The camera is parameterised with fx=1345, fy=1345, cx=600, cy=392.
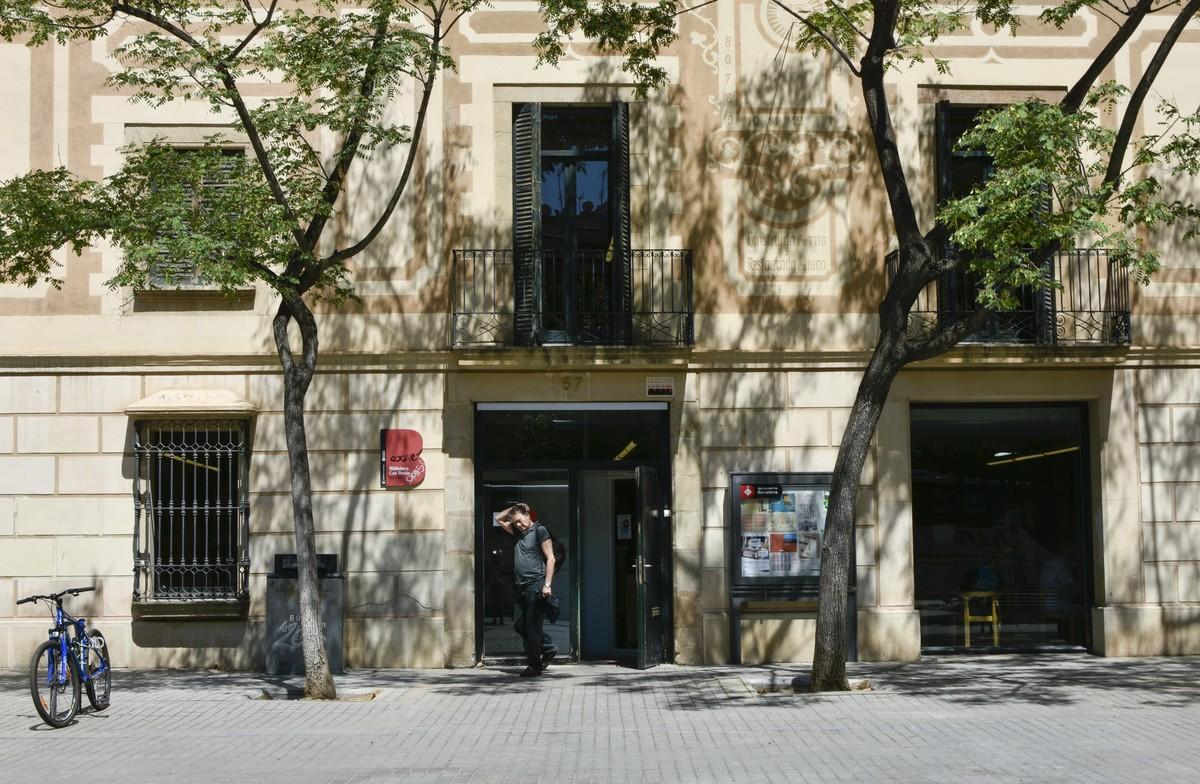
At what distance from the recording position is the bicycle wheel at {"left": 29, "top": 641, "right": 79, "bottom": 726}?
1098 centimetres

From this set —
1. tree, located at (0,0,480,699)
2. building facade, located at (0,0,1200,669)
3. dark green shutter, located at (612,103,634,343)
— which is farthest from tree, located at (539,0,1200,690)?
tree, located at (0,0,480,699)

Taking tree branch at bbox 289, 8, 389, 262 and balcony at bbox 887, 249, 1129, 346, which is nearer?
tree branch at bbox 289, 8, 389, 262

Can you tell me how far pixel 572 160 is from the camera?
15883 mm

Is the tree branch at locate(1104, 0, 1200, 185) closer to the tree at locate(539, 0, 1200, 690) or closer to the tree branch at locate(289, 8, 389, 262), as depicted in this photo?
the tree at locate(539, 0, 1200, 690)

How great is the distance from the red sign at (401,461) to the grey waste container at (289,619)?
137 centimetres

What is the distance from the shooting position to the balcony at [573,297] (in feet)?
50.4

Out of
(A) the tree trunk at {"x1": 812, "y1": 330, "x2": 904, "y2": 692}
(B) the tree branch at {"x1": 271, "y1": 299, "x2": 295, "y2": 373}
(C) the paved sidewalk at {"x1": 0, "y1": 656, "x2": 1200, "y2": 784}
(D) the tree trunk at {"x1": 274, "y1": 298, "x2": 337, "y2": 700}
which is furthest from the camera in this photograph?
(B) the tree branch at {"x1": 271, "y1": 299, "x2": 295, "y2": 373}

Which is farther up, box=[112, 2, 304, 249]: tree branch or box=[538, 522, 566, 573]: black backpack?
box=[112, 2, 304, 249]: tree branch

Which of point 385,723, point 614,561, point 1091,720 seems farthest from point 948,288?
point 385,723

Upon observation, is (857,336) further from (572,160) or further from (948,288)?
(572,160)

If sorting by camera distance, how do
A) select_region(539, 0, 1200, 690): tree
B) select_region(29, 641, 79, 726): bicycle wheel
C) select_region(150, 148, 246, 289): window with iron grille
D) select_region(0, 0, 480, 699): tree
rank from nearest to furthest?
1. select_region(29, 641, 79, 726): bicycle wheel
2. select_region(539, 0, 1200, 690): tree
3. select_region(0, 0, 480, 699): tree
4. select_region(150, 148, 246, 289): window with iron grille

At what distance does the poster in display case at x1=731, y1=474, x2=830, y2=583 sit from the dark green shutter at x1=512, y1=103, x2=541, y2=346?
300 centimetres

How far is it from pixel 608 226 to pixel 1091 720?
776 centimetres

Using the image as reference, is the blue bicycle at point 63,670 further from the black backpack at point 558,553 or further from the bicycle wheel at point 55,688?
the black backpack at point 558,553
